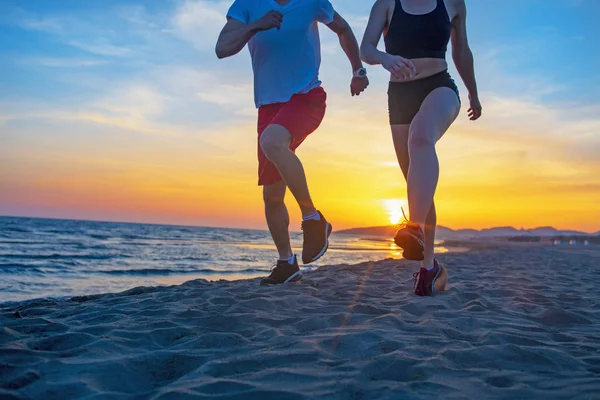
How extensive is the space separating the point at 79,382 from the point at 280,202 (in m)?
2.77

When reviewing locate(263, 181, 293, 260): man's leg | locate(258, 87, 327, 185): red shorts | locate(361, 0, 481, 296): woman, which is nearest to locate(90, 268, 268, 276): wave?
locate(263, 181, 293, 260): man's leg

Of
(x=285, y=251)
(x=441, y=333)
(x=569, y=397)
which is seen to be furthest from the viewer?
(x=285, y=251)

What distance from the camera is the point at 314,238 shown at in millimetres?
3721

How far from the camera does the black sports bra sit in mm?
3541

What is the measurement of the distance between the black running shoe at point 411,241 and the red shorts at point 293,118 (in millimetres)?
1200

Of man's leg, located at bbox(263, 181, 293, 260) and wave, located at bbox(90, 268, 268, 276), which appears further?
wave, located at bbox(90, 268, 268, 276)

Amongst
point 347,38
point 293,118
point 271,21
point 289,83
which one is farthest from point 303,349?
point 347,38

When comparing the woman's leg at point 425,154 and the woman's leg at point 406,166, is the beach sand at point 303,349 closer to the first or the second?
the woman's leg at point 406,166

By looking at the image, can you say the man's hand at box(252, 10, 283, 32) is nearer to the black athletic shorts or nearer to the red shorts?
the red shorts

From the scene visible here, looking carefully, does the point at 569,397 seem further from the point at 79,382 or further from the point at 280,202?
the point at 280,202

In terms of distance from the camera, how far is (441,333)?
7.70 ft

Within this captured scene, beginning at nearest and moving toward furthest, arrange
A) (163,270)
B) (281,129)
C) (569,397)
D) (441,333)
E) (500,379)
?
(569,397) → (500,379) → (441,333) → (281,129) → (163,270)

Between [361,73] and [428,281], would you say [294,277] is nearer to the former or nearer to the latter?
[428,281]

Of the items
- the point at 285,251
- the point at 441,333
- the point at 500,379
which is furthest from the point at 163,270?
the point at 500,379
